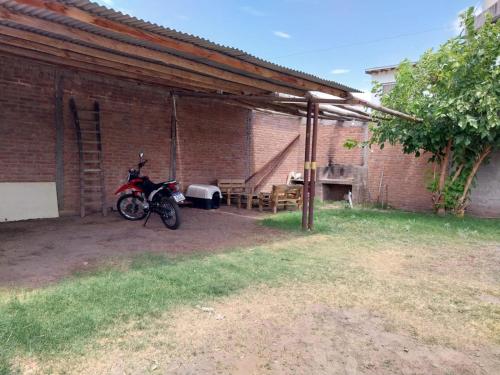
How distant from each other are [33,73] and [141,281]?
4999 mm

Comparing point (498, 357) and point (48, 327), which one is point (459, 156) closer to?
point (498, 357)

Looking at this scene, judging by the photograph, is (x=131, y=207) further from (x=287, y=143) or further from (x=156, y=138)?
(x=287, y=143)

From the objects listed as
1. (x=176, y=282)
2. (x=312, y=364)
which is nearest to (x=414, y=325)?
(x=312, y=364)

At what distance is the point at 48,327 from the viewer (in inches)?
99.7

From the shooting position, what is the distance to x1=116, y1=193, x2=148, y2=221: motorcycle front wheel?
6.97 meters

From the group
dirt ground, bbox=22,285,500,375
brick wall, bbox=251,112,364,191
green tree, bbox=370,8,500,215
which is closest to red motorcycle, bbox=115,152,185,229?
dirt ground, bbox=22,285,500,375

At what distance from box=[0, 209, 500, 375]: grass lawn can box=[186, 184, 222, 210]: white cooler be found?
376cm

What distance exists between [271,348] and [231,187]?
301 inches

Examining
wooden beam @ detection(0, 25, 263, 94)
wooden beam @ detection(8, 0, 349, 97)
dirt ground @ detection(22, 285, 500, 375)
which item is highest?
wooden beam @ detection(0, 25, 263, 94)

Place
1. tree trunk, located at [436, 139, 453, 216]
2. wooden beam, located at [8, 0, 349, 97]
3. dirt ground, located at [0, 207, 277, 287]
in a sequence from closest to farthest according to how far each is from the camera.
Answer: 1. wooden beam, located at [8, 0, 349, 97]
2. dirt ground, located at [0, 207, 277, 287]
3. tree trunk, located at [436, 139, 453, 216]

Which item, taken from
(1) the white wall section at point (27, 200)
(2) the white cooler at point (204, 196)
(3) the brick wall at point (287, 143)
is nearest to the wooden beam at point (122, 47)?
(1) the white wall section at point (27, 200)

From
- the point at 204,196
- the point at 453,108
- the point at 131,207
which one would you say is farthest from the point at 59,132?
the point at 453,108

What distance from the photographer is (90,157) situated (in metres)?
7.33

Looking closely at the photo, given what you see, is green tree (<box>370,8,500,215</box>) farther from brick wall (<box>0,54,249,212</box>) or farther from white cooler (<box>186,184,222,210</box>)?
white cooler (<box>186,184,222,210</box>)
